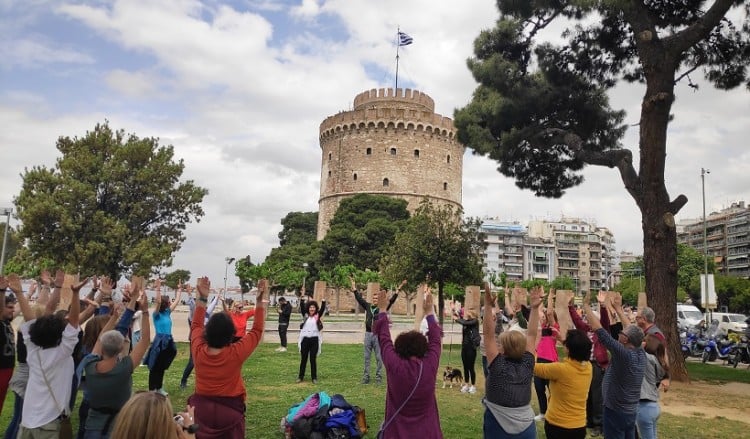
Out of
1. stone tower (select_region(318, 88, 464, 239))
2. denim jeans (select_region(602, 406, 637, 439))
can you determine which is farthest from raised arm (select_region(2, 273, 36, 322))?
stone tower (select_region(318, 88, 464, 239))

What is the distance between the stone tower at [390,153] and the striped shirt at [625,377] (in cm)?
4168

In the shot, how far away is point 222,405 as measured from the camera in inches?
150

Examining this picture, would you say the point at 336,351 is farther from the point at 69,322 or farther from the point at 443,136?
the point at 443,136

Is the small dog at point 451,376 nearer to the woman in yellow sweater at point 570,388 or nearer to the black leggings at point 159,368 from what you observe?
the black leggings at point 159,368

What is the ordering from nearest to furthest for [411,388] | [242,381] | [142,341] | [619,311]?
[411,388], [142,341], [242,381], [619,311]

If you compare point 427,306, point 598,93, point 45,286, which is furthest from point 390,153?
point 427,306

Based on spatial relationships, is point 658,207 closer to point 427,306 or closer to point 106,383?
point 427,306

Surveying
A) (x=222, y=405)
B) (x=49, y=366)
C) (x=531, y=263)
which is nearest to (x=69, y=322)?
(x=49, y=366)

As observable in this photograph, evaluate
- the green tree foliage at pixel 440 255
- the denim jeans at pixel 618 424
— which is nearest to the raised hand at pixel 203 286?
the denim jeans at pixel 618 424

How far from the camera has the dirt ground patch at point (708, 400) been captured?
30.3ft

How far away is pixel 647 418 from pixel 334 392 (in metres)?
5.24

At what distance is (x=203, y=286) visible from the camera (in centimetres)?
421

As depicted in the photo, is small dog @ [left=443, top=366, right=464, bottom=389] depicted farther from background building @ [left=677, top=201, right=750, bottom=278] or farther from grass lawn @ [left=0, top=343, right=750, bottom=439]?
background building @ [left=677, top=201, right=750, bottom=278]

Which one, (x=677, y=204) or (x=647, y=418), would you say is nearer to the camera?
(x=647, y=418)
